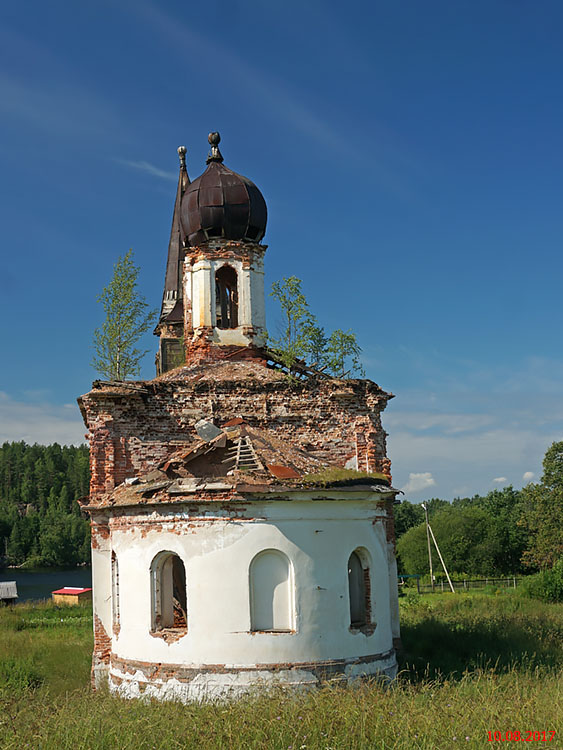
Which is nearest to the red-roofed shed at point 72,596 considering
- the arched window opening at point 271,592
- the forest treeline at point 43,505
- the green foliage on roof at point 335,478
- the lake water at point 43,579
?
the lake water at point 43,579

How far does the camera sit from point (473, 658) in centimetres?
1508

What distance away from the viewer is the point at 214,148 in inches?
731

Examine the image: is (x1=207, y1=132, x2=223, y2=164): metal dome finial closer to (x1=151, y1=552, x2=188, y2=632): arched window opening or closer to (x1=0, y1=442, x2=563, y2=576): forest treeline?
(x1=151, y1=552, x2=188, y2=632): arched window opening

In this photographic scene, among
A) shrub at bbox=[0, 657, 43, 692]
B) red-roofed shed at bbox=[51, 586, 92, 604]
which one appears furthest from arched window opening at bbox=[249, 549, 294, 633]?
red-roofed shed at bbox=[51, 586, 92, 604]

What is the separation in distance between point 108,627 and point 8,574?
235 ft

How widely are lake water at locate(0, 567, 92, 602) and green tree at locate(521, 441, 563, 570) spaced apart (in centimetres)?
3266

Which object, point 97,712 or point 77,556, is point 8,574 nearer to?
point 77,556

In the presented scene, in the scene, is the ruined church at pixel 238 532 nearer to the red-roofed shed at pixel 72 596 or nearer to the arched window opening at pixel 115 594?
the arched window opening at pixel 115 594

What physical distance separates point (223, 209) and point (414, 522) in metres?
60.9

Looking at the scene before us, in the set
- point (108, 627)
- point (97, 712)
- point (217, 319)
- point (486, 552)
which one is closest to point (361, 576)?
point (108, 627)

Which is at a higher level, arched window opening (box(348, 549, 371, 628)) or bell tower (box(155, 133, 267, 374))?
bell tower (box(155, 133, 267, 374))

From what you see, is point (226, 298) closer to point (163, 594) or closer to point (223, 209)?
point (223, 209)

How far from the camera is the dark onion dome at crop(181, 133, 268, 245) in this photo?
17.5 meters

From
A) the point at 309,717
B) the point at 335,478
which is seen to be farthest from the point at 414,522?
the point at 309,717
